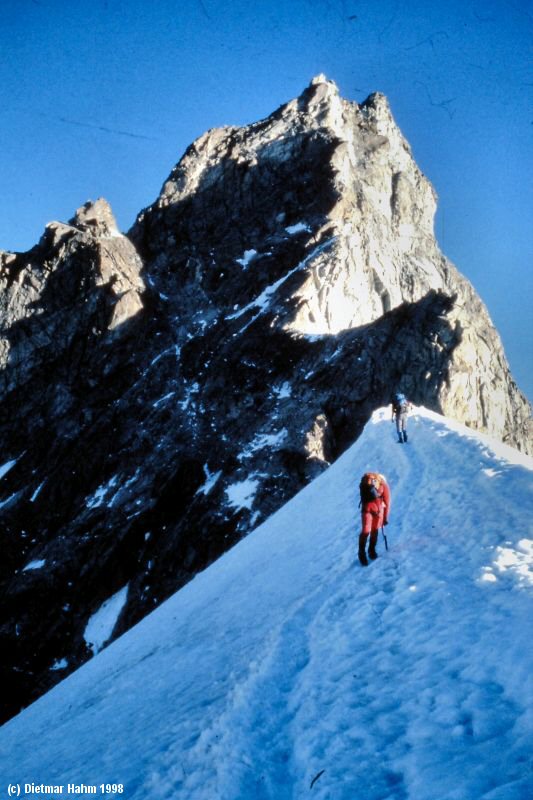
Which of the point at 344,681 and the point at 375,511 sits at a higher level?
the point at 375,511

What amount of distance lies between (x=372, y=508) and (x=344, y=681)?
3509mm

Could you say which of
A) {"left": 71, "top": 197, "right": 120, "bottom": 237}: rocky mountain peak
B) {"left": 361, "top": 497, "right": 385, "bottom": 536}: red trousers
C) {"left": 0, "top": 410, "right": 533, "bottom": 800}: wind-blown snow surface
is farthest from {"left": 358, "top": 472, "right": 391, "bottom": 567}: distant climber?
{"left": 71, "top": 197, "right": 120, "bottom": 237}: rocky mountain peak

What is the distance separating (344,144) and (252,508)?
57.3 metres

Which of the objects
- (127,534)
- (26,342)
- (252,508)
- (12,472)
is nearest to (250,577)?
(252,508)

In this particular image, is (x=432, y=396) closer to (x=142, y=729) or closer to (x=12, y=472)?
(x=142, y=729)

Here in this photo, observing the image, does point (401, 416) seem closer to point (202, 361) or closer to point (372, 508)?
point (372, 508)

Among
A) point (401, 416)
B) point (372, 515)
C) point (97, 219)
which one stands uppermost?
point (97, 219)

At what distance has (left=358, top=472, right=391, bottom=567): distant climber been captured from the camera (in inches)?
361

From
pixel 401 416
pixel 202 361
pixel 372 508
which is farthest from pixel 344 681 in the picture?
pixel 202 361

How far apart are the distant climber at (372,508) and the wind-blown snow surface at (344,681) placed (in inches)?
14.9

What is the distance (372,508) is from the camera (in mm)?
9133

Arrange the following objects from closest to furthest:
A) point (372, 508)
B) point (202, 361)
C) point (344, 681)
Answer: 1. point (344, 681)
2. point (372, 508)
3. point (202, 361)

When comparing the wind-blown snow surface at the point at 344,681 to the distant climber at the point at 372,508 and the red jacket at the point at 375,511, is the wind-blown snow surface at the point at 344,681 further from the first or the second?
the red jacket at the point at 375,511

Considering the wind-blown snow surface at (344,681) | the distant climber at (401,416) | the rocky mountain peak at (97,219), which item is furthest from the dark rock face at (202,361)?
the wind-blown snow surface at (344,681)
